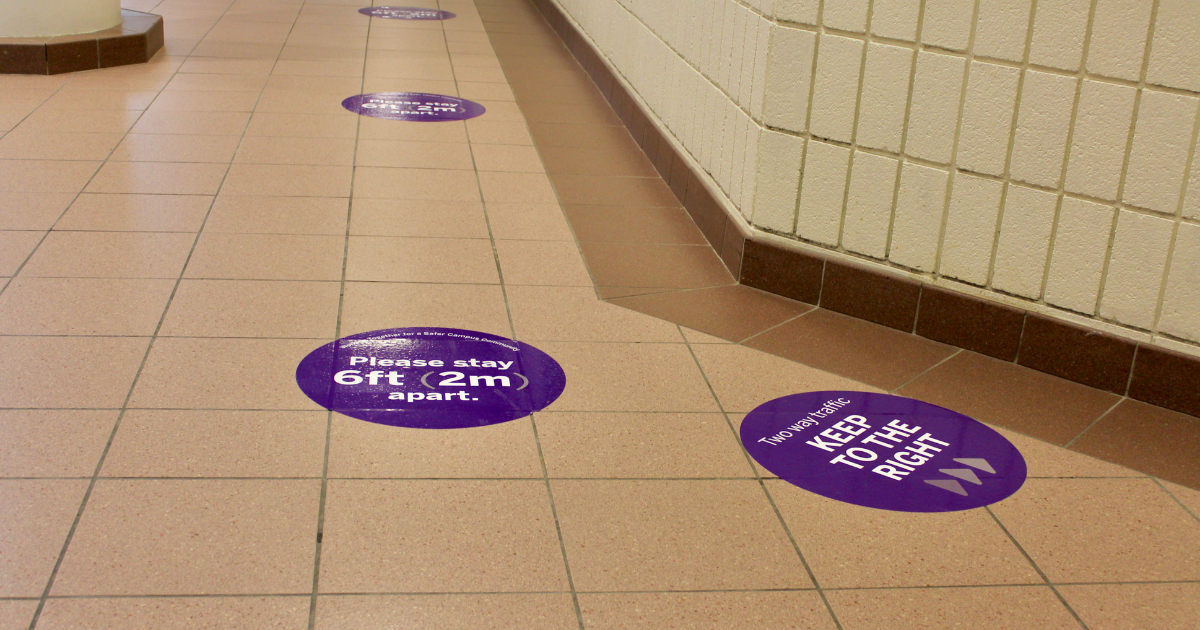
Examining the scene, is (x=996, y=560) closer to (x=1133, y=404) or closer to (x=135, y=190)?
(x=1133, y=404)

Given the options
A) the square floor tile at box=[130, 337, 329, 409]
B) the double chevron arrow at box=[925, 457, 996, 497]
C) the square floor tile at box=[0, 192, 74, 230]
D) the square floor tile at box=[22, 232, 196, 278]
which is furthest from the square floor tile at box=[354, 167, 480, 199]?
the double chevron arrow at box=[925, 457, 996, 497]

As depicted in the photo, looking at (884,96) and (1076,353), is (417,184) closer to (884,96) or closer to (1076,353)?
(884,96)

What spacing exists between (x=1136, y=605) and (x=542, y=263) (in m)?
2.06

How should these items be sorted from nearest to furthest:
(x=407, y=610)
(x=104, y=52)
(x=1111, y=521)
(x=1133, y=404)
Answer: (x=407, y=610), (x=1111, y=521), (x=1133, y=404), (x=104, y=52)

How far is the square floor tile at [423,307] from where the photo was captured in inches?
117

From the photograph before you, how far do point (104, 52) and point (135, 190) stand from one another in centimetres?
219

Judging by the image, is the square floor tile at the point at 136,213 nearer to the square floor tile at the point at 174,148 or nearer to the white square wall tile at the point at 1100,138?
the square floor tile at the point at 174,148

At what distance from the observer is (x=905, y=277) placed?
10.2ft

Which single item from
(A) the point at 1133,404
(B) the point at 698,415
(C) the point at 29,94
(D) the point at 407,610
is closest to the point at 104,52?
(C) the point at 29,94

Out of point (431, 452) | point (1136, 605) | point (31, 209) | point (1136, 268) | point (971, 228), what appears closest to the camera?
point (1136, 605)

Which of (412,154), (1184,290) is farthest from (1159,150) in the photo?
(412,154)

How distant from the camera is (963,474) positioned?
94.3 inches

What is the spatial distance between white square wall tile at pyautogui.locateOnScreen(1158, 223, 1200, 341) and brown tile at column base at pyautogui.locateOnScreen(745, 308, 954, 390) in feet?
1.88

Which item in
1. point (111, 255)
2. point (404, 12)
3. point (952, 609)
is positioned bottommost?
point (952, 609)
